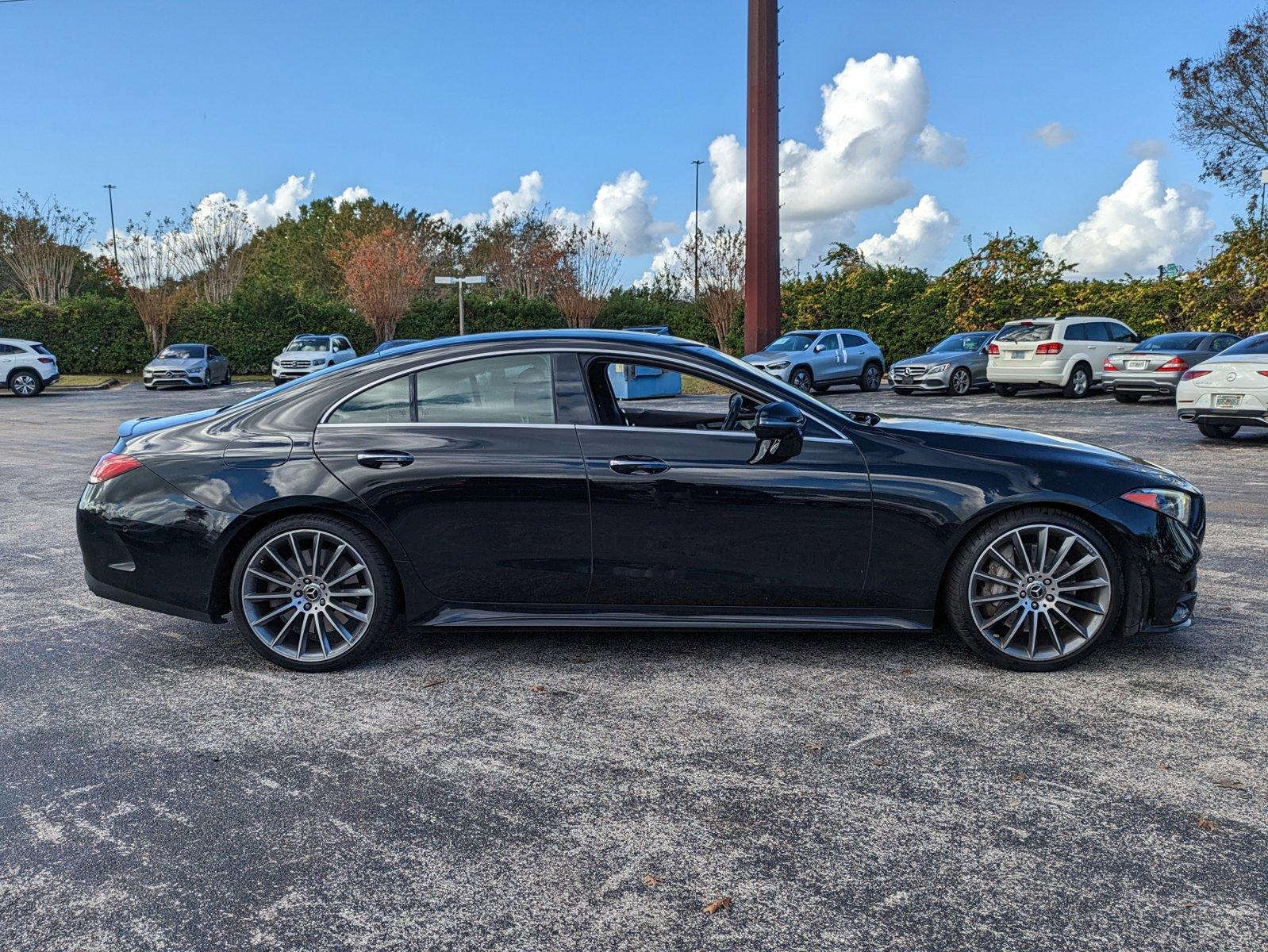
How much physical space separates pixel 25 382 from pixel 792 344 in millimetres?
20801

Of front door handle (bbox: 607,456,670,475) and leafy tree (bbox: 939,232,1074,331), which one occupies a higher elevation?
leafy tree (bbox: 939,232,1074,331)

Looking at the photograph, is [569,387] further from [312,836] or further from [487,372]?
[312,836]

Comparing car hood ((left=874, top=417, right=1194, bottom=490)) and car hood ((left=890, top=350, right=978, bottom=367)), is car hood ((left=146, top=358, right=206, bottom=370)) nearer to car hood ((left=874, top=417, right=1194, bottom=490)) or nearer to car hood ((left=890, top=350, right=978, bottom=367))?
car hood ((left=890, top=350, right=978, bottom=367))

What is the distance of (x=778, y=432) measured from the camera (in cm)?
441

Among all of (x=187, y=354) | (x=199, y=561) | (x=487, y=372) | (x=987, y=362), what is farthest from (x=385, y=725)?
(x=187, y=354)

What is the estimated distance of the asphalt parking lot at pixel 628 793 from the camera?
2.64m

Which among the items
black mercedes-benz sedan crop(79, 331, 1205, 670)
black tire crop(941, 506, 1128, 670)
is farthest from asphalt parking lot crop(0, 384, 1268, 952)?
black mercedes-benz sedan crop(79, 331, 1205, 670)

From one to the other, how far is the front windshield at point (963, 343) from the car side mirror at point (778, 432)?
21.7m

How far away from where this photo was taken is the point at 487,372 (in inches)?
183

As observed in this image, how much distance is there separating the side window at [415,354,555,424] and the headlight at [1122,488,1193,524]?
2575mm

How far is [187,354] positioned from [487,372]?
31157 mm

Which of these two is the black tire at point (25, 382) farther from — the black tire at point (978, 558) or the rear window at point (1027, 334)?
the black tire at point (978, 558)

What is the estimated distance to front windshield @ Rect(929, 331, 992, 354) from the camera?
25094 millimetres

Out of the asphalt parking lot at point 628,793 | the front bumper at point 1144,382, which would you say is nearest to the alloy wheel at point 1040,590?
the asphalt parking lot at point 628,793
